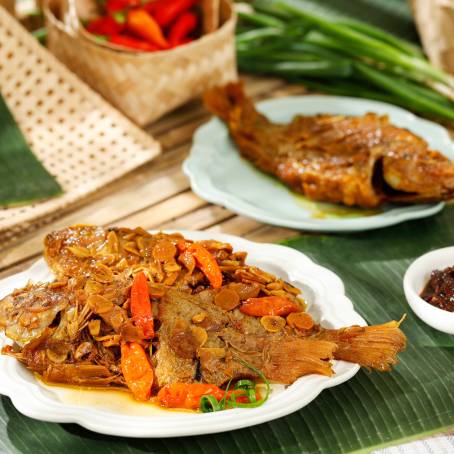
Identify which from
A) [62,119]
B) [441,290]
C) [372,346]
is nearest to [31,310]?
[372,346]

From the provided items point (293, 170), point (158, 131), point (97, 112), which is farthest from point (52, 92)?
point (293, 170)

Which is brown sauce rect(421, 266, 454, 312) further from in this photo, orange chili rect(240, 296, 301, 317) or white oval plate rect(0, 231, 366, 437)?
orange chili rect(240, 296, 301, 317)

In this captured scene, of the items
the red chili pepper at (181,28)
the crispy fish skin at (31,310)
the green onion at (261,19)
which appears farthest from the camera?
the green onion at (261,19)

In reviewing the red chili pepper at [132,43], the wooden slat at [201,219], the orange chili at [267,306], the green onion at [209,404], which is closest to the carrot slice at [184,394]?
the green onion at [209,404]

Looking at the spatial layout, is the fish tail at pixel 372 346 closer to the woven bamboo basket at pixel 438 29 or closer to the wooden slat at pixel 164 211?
the wooden slat at pixel 164 211

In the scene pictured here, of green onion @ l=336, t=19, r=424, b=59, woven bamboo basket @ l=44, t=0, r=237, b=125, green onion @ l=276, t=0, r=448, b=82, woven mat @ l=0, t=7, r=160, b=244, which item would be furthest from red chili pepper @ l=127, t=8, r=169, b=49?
green onion @ l=336, t=19, r=424, b=59

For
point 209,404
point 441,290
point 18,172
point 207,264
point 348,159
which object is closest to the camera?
point 209,404

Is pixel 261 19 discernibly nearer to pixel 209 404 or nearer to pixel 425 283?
pixel 425 283
